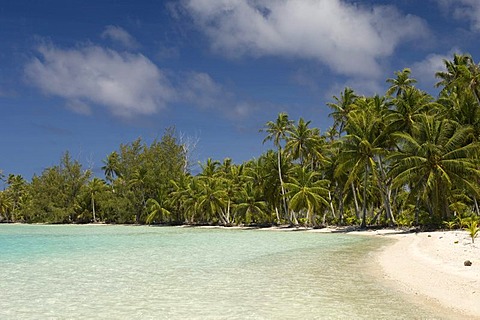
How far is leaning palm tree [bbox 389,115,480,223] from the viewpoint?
30.6 meters

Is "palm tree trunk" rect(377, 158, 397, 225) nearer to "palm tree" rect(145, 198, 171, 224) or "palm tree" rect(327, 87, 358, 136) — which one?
"palm tree" rect(327, 87, 358, 136)

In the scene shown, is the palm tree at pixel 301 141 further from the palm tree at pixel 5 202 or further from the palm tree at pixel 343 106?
the palm tree at pixel 5 202

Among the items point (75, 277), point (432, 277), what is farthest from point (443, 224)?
point (75, 277)

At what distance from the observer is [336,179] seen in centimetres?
4625

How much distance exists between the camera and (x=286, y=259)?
60.8 ft

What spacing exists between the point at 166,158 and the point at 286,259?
182 feet

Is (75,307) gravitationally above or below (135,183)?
below

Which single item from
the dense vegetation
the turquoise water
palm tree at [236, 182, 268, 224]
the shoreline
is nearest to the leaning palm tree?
the dense vegetation

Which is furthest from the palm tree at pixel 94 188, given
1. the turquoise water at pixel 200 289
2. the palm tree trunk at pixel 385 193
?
the turquoise water at pixel 200 289

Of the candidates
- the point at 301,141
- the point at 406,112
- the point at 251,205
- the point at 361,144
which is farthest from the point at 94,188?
the point at 406,112

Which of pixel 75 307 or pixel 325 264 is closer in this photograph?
pixel 75 307

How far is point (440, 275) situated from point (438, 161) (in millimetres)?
20841

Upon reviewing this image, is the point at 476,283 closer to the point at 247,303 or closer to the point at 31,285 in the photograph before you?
the point at 247,303

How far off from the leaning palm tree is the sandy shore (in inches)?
461
